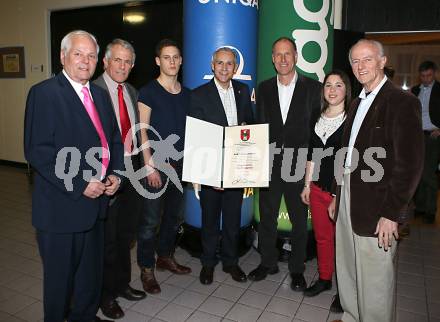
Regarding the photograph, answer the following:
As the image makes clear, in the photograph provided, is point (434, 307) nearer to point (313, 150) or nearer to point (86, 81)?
point (313, 150)

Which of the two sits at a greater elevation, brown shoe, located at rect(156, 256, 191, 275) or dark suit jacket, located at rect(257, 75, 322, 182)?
dark suit jacket, located at rect(257, 75, 322, 182)

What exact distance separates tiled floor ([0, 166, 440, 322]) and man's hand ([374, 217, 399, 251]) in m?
0.91

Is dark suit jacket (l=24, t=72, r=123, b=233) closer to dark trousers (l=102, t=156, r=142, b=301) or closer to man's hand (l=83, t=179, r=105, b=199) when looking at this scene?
man's hand (l=83, t=179, r=105, b=199)

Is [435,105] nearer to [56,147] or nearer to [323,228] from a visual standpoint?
[323,228]

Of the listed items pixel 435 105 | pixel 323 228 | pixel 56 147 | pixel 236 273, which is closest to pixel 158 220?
pixel 236 273

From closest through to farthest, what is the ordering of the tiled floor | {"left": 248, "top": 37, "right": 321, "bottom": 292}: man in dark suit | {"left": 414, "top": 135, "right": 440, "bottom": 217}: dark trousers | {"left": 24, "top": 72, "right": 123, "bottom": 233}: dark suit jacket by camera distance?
{"left": 24, "top": 72, "right": 123, "bottom": 233}: dark suit jacket → the tiled floor → {"left": 248, "top": 37, "right": 321, "bottom": 292}: man in dark suit → {"left": 414, "top": 135, "right": 440, "bottom": 217}: dark trousers

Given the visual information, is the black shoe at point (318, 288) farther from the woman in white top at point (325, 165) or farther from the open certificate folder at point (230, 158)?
the open certificate folder at point (230, 158)

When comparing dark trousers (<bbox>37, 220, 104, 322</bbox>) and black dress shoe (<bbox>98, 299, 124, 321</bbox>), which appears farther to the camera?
black dress shoe (<bbox>98, 299, 124, 321</bbox>)

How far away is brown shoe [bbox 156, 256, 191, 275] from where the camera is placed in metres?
3.15

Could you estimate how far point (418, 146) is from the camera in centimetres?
181

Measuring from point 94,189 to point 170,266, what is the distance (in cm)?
144

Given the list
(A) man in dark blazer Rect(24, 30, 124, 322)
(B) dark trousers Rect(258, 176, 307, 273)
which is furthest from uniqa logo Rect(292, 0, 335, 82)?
(A) man in dark blazer Rect(24, 30, 124, 322)

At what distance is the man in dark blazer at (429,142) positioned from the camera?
4.46m

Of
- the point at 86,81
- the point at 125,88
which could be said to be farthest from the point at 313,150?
the point at 86,81
